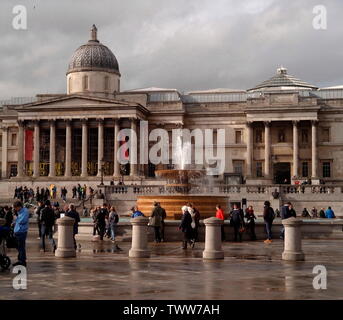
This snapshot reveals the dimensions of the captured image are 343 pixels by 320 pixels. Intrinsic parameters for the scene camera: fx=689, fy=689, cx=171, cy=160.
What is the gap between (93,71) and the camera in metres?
85.9

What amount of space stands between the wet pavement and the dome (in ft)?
203

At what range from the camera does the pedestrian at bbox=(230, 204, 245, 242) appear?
3107 cm

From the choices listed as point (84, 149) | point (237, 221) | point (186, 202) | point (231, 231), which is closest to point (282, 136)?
point (84, 149)

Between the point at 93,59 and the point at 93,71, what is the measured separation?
5.32 ft

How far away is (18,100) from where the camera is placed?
94938 millimetres

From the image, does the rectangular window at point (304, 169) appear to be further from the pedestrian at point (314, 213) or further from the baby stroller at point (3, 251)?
the baby stroller at point (3, 251)

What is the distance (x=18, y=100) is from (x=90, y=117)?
66.5 feet

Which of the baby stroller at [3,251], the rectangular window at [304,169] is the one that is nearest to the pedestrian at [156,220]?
the baby stroller at [3,251]

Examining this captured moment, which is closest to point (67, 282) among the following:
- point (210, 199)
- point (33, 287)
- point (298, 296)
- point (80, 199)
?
point (33, 287)

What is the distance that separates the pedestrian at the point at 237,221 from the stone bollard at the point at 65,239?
978cm

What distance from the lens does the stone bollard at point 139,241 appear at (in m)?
23.3

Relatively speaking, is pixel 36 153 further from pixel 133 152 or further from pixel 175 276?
pixel 175 276
